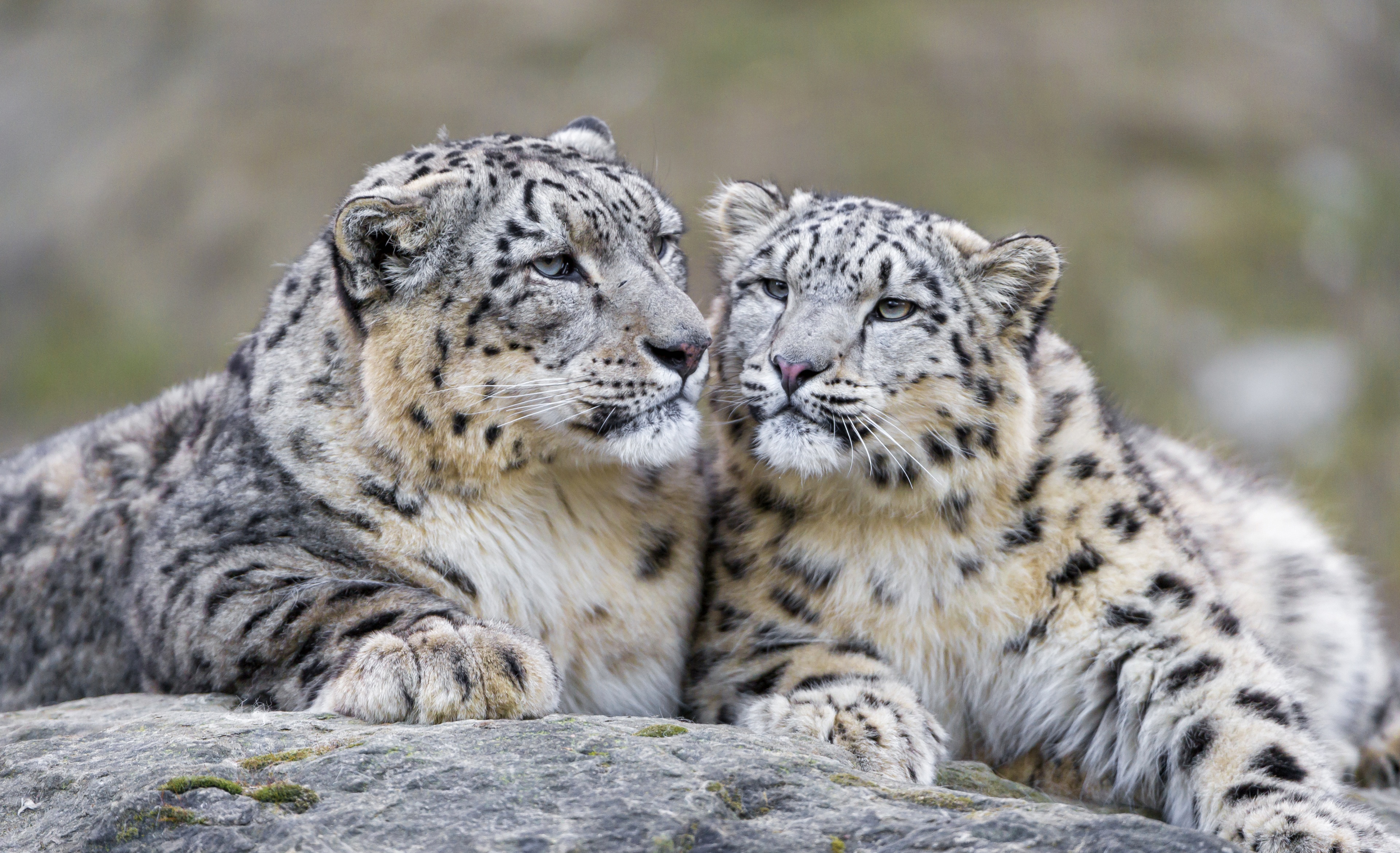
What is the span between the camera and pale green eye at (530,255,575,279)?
5535mm

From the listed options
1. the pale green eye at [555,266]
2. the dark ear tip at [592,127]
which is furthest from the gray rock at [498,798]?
the dark ear tip at [592,127]

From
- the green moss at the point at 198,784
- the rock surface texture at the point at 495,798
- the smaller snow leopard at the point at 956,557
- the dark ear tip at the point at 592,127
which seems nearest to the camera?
the rock surface texture at the point at 495,798

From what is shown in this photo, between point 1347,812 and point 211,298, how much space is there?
48.6 feet

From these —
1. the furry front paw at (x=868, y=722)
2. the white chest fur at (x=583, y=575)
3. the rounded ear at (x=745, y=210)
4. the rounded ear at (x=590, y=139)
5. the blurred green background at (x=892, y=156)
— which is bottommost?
the furry front paw at (x=868, y=722)

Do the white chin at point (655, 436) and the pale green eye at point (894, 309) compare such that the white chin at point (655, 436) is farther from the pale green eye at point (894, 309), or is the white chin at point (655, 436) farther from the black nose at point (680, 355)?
the pale green eye at point (894, 309)

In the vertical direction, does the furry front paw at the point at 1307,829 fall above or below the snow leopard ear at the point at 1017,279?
below

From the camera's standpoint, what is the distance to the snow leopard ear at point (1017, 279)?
18.7 ft

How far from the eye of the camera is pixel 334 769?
403 centimetres

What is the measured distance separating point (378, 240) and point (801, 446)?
1.76 meters

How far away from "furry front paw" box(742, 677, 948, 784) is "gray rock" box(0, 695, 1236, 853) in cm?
40

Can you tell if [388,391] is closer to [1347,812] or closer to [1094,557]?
[1094,557]

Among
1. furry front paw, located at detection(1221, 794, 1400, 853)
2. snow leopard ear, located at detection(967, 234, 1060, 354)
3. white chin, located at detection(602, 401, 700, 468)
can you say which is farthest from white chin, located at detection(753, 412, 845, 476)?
furry front paw, located at detection(1221, 794, 1400, 853)

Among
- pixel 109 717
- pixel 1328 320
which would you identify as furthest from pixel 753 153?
pixel 109 717

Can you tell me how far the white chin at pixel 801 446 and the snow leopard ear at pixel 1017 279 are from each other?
3.08 feet
